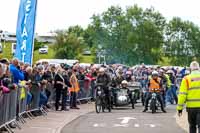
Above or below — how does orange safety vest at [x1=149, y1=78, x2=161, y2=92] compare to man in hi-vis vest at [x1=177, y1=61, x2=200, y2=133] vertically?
above

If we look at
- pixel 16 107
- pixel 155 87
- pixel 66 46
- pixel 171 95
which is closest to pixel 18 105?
pixel 16 107

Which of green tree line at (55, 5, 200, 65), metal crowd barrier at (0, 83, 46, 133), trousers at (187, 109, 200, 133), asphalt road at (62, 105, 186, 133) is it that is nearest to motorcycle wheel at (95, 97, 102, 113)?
asphalt road at (62, 105, 186, 133)

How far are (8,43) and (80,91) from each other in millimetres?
72194

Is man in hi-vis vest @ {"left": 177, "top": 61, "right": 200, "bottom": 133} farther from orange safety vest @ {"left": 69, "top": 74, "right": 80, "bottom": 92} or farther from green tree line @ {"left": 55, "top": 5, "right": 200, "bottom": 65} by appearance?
green tree line @ {"left": 55, "top": 5, "right": 200, "bottom": 65}

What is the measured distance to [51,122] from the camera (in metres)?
20.3

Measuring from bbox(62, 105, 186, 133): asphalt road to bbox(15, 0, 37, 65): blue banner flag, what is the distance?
3.06 m

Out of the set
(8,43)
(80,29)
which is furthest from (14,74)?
(80,29)

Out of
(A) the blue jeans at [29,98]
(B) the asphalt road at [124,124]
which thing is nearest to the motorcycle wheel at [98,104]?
Result: (B) the asphalt road at [124,124]

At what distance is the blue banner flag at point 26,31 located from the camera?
22.2 metres

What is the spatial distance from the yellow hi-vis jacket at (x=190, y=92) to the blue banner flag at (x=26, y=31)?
33.7ft

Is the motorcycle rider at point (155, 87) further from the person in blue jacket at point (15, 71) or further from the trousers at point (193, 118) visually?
the trousers at point (193, 118)

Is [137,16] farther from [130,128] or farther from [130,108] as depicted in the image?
[130,128]

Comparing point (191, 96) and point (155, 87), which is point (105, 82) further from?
point (191, 96)

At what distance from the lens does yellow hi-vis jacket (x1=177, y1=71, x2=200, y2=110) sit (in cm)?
1269
